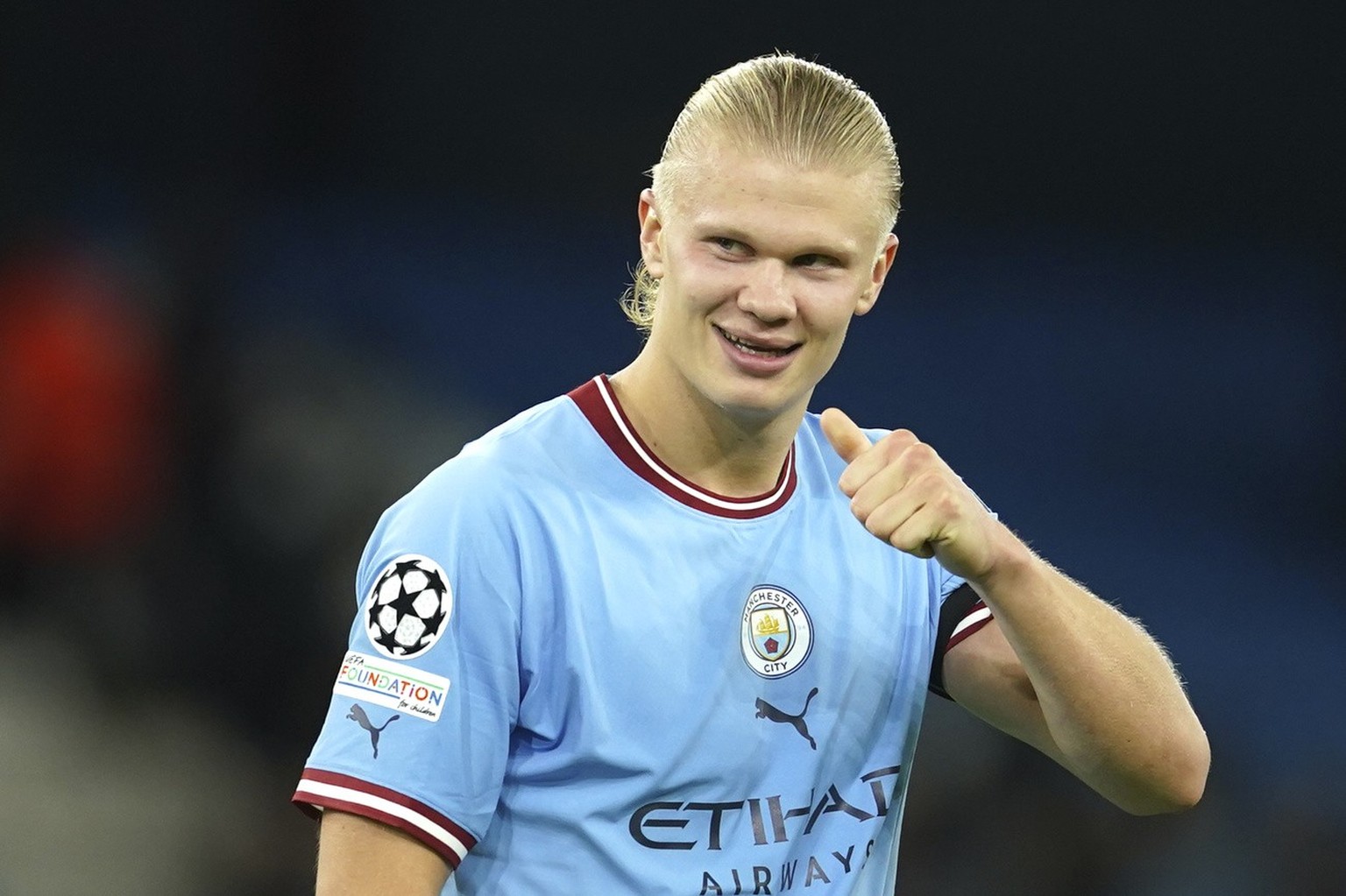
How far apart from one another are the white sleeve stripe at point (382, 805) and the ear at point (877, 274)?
3.10ft

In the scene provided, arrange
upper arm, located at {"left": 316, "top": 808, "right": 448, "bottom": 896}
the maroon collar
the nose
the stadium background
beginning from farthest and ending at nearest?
the stadium background → the maroon collar → the nose → upper arm, located at {"left": 316, "top": 808, "right": 448, "bottom": 896}

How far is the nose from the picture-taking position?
2.19 metres

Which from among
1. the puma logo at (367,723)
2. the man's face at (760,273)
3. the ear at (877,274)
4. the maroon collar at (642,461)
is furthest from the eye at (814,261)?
the puma logo at (367,723)

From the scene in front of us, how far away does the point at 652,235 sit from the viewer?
94.7 inches

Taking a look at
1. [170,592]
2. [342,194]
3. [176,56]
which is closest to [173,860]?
[170,592]

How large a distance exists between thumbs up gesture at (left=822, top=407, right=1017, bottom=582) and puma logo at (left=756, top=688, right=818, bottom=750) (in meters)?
0.33

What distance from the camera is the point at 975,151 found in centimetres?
583

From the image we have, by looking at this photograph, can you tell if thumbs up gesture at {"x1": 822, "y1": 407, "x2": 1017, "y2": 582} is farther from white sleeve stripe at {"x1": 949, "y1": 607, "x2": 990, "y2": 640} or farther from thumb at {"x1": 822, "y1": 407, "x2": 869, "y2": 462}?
white sleeve stripe at {"x1": 949, "y1": 607, "x2": 990, "y2": 640}

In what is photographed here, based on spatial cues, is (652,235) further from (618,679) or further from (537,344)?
(537,344)

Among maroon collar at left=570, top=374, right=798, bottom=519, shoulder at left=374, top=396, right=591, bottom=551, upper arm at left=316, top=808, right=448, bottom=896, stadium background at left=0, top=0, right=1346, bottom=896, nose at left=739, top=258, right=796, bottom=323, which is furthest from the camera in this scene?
stadium background at left=0, top=0, right=1346, bottom=896

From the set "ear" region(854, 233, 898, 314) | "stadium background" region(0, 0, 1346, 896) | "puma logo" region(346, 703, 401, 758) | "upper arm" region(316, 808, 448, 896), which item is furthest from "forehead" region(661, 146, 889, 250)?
"stadium background" region(0, 0, 1346, 896)

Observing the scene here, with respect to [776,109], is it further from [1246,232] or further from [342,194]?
[1246,232]

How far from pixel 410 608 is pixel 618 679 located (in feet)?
0.98

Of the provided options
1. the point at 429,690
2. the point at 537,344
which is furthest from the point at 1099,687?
the point at 537,344
